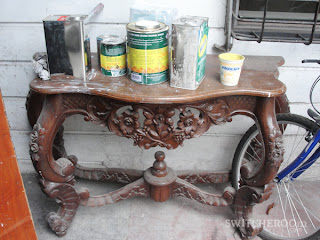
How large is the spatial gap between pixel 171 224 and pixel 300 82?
3.57ft

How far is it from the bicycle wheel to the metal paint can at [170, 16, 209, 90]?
0.64m

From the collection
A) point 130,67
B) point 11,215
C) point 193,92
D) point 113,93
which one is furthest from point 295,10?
point 11,215

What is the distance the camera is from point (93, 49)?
66.9 inches

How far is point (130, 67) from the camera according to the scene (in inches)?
51.8

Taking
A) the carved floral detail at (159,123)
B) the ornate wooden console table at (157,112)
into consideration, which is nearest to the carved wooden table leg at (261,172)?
the ornate wooden console table at (157,112)

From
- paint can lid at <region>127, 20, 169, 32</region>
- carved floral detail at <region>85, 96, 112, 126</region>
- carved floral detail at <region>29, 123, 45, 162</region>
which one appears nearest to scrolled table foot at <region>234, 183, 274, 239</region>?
carved floral detail at <region>85, 96, 112, 126</region>

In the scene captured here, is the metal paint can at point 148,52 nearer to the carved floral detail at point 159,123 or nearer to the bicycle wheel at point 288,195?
the carved floral detail at point 159,123

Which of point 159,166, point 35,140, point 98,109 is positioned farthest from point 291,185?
point 35,140

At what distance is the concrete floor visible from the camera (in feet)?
5.58

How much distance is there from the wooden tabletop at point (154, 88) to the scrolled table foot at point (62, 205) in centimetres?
51

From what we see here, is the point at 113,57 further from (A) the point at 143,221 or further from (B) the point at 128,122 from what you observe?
(A) the point at 143,221

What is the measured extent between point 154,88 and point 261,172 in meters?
0.65

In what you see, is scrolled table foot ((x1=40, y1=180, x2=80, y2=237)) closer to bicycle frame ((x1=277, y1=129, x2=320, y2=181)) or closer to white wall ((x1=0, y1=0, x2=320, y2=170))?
white wall ((x1=0, y1=0, x2=320, y2=170))

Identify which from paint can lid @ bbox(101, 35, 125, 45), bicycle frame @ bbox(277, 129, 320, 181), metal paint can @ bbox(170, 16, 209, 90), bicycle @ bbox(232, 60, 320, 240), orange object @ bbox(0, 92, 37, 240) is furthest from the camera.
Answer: bicycle @ bbox(232, 60, 320, 240)
